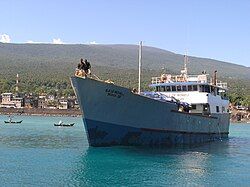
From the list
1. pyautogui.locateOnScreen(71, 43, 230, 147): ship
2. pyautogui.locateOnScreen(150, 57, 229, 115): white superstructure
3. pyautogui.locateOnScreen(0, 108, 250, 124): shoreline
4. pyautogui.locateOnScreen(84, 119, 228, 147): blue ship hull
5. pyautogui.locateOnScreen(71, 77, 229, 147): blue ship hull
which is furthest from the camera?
pyautogui.locateOnScreen(0, 108, 250, 124): shoreline

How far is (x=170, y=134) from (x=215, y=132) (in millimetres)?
13252

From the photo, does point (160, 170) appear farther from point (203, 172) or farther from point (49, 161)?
point (49, 161)

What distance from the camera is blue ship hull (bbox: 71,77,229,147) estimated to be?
33531mm

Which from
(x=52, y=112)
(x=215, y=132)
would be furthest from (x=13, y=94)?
(x=215, y=132)

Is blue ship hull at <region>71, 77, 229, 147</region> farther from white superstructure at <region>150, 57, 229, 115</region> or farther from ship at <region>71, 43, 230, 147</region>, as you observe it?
white superstructure at <region>150, 57, 229, 115</region>

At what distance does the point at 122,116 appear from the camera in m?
34.7

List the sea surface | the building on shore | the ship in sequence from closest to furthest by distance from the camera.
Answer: the sea surface, the ship, the building on shore

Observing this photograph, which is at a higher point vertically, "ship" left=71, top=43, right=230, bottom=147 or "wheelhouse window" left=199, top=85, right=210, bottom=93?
"wheelhouse window" left=199, top=85, right=210, bottom=93

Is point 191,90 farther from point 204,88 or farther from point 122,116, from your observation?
point 122,116

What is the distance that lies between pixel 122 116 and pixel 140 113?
1579mm

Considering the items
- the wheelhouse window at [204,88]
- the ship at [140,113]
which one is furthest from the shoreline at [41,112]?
the ship at [140,113]

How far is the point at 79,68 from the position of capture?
3300 centimetres

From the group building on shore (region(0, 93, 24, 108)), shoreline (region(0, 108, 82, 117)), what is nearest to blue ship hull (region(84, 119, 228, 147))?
shoreline (region(0, 108, 82, 117))

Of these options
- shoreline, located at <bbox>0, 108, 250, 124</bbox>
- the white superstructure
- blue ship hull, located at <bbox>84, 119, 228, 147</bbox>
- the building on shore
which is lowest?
blue ship hull, located at <bbox>84, 119, 228, 147</bbox>
